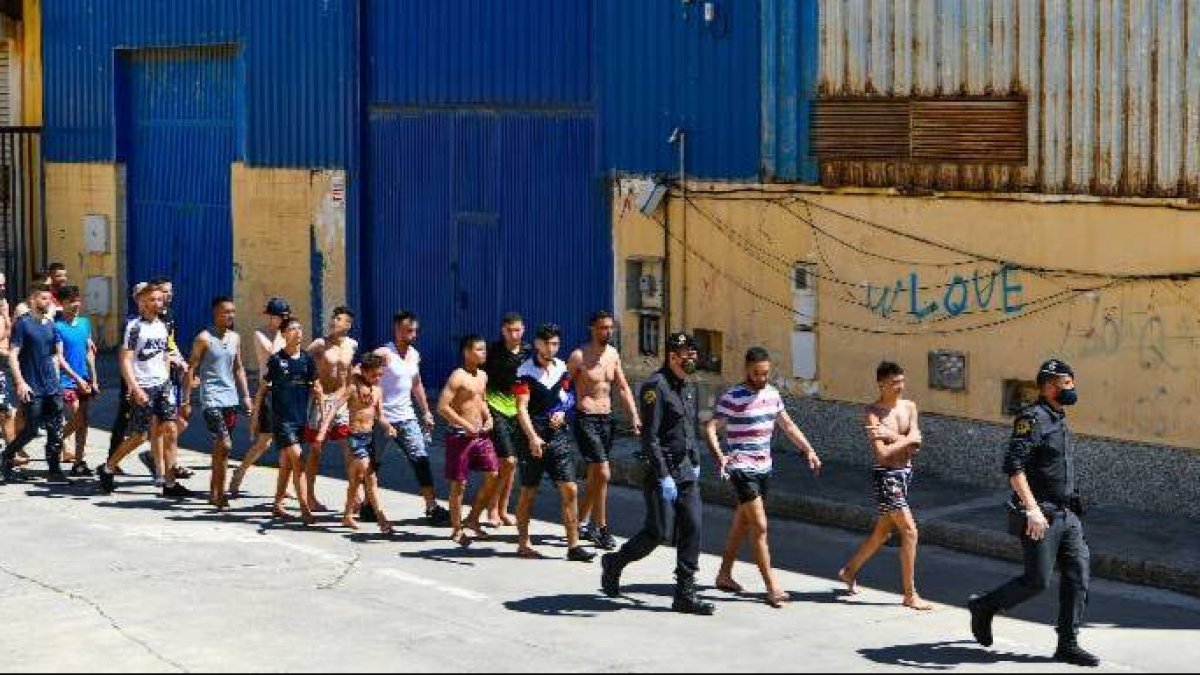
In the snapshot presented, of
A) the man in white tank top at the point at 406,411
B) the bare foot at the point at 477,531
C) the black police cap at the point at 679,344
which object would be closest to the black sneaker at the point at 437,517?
the man in white tank top at the point at 406,411

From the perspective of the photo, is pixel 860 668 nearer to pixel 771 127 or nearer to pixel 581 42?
pixel 771 127

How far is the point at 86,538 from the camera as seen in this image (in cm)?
1681

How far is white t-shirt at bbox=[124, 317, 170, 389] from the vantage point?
18.7 metres

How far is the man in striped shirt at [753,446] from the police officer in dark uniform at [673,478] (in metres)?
0.27

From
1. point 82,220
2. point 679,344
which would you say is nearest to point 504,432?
point 679,344

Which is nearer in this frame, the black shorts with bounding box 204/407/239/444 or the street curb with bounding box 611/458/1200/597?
the street curb with bounding box 611/458/1200/597

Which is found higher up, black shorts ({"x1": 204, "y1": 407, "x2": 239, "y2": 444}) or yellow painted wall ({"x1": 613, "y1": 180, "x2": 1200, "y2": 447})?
yellow painted wall ({"x1": 613, "y1": 180, "x2": 1200, "y2": 447})

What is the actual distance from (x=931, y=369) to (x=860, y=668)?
7009 mm

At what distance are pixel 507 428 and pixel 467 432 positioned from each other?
0.30m

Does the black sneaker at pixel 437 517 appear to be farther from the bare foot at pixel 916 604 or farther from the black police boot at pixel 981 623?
the black police boot at pixel 981 623

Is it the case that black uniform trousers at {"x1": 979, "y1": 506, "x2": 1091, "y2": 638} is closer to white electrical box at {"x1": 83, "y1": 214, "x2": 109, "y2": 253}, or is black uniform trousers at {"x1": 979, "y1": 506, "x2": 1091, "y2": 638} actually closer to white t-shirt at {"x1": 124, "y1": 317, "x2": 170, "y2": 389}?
white t-shirt at {"x1": 124, "y1": 317, "x2": 170, "y2": 389}

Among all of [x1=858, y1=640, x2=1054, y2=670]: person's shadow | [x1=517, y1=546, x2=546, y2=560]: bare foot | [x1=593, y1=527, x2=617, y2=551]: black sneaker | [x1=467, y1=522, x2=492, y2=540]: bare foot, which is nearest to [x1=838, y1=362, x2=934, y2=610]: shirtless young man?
[x1=858, y1=640, x2=1054, y2=670]: person's shadow

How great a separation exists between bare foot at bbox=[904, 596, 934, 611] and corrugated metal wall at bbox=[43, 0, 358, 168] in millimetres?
13361

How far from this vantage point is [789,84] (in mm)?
20219
